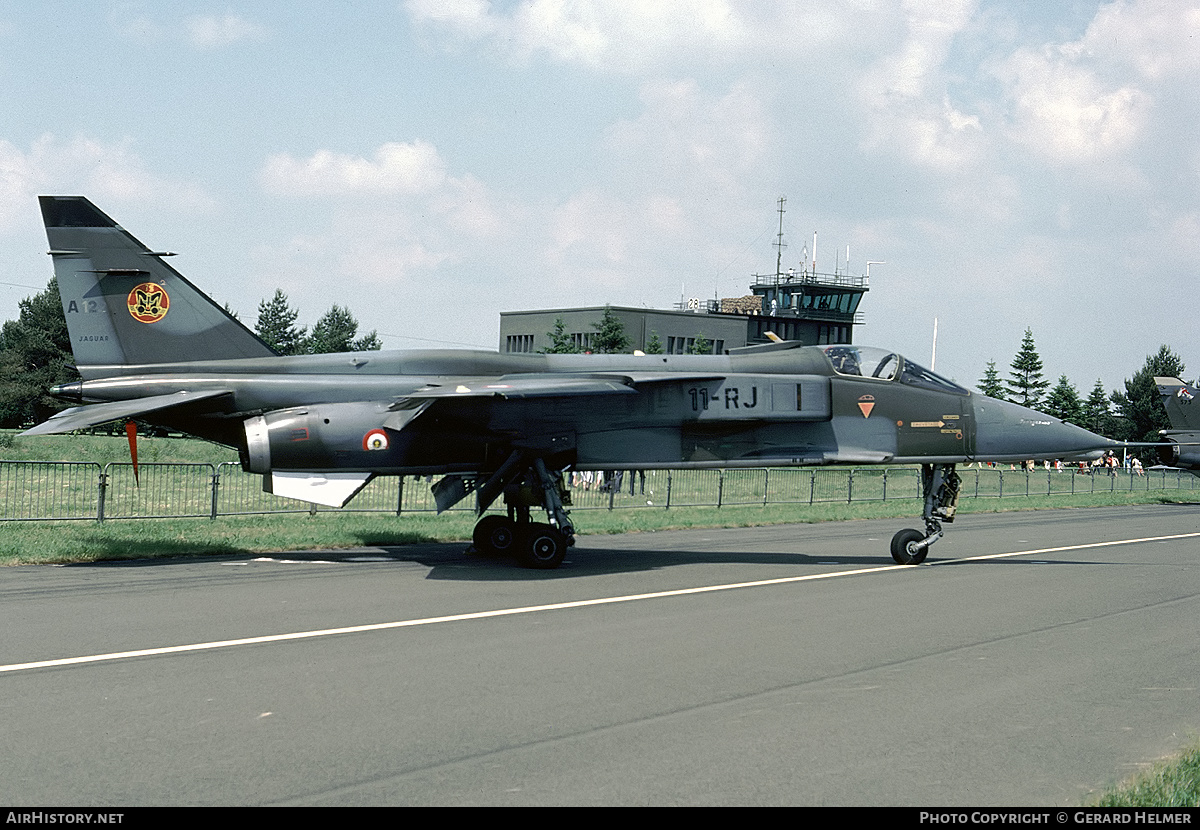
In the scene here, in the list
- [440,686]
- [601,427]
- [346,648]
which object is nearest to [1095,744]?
[440,686]

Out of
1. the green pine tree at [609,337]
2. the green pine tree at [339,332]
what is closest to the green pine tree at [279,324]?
the green pine tree at [339,332]

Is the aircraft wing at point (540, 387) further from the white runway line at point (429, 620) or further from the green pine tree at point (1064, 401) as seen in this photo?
the green pine tree at point (1064, 401)

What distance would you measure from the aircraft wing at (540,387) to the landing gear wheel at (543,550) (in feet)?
6.49

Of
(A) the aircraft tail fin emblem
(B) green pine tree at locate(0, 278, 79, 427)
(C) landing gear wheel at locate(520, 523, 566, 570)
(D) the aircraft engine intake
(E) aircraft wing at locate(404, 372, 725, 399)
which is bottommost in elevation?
(C) landing gear wheel at locate(520, 523, 566, 570)

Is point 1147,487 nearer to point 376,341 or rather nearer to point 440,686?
point 440,686

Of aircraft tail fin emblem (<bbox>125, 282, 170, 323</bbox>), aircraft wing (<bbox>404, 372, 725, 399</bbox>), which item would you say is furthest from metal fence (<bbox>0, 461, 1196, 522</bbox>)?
aircraft wing (<bbox>404, 372, 725, 399</bbox>)

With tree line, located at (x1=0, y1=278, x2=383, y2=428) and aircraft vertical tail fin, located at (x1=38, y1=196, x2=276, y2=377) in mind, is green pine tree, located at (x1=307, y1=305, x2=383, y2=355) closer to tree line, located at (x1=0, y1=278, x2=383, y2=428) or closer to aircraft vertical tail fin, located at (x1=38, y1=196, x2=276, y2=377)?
tree line, located at (x1=0, y1=278, x2=383, y2=428)

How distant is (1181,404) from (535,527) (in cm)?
2626

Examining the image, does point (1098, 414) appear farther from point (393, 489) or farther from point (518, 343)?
point (393, 489)

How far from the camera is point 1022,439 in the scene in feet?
49.4

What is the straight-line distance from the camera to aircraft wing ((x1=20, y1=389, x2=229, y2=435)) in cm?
1292

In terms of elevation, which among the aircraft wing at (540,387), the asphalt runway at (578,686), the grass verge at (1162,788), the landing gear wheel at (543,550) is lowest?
the asphalt runway at (578,686)

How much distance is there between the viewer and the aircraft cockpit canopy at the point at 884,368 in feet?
49.7

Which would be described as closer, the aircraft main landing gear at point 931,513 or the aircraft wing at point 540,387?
the aircraft wing at point 540,387
